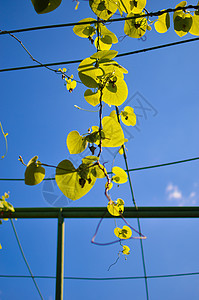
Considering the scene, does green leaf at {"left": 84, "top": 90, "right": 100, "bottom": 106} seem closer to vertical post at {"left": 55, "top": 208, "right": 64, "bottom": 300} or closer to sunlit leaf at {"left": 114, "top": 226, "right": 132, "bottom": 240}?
sunlit leaf at {"left": 114, "top": 226, "right": 132, "bottom": 240}

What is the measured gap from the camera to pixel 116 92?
47 centimetres

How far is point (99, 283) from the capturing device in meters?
2.88

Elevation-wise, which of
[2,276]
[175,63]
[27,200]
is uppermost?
[175,63]

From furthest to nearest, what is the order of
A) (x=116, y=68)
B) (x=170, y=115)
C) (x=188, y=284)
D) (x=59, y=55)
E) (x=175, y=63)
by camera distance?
(x=188, y=284)
(x=170, y=115)
(x=175, y=63)
(x=59, y=55)
(x=116, y=68)

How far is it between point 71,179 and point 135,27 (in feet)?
1.25

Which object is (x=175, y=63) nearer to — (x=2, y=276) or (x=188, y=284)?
(x=188, y=284)

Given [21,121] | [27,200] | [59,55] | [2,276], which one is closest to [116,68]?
[59,55]

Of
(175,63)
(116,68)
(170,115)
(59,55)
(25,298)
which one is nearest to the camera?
(116,68)

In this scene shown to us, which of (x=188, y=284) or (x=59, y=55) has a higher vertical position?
(x=59, y=55)

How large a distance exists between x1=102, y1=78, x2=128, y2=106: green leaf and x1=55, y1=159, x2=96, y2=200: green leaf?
137 mm

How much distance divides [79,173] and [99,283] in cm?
284

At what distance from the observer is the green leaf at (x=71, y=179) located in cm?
45

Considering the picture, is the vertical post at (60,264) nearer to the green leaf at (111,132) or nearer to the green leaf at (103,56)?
the green leaf at (111,132)

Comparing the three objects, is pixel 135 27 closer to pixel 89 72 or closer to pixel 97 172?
pixel 89 72
